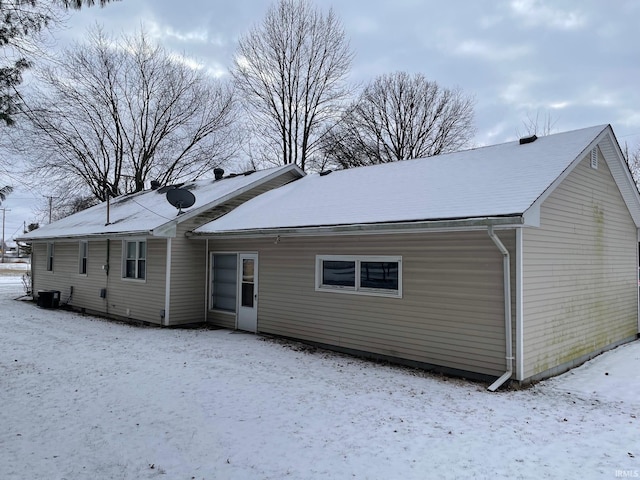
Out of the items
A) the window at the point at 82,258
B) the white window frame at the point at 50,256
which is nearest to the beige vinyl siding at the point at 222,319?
the window at the point at 82,258

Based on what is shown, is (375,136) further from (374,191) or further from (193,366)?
(193,366)

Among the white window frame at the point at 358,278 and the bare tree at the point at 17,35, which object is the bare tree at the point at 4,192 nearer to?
the bare tree at the point at 17,35

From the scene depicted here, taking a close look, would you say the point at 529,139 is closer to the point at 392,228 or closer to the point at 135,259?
the point at 392,228

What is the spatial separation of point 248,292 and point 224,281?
1.01m

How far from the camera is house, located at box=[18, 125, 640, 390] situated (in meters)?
7.07

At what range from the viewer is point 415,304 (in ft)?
26.0

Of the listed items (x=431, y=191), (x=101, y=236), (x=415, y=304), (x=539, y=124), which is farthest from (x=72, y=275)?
(x=539, y=124)

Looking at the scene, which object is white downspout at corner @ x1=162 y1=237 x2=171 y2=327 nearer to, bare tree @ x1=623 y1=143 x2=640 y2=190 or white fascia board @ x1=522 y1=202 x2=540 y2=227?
white fascia board @ x1=522 y1=202 x2=540 y2=227

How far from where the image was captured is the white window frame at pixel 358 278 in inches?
325

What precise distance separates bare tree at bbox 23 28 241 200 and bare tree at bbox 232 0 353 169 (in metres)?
2.72

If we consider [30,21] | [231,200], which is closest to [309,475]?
[30,21]

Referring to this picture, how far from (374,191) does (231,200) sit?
485 cm

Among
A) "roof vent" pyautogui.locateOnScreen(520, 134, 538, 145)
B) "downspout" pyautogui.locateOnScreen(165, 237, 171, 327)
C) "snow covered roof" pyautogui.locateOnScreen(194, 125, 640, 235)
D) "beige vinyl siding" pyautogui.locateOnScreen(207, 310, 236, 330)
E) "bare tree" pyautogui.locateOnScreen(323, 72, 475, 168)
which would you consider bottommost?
"beige vinyl siding" pyautogui.locateOnScreen(207, 310, 236, 330)

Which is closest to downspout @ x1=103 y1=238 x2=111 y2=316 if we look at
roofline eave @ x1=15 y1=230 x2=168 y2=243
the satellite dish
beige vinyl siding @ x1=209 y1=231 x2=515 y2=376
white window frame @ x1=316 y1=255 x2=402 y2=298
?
roofline eave @ x1=15 y1=230 x2=168 y2=243
